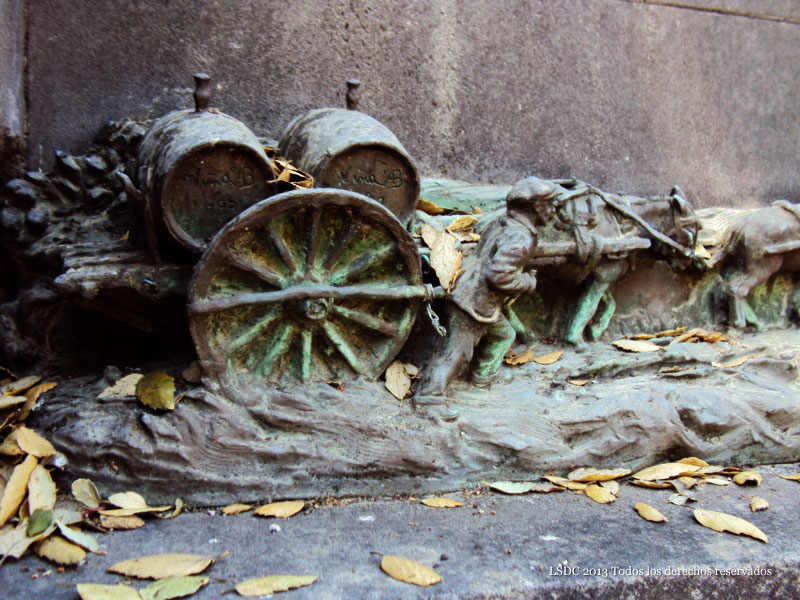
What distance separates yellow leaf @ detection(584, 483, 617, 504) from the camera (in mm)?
2264

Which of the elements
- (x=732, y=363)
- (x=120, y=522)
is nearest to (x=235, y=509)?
(x=120, y=522)

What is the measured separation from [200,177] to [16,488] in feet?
3.12

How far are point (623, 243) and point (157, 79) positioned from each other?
6.32 ft

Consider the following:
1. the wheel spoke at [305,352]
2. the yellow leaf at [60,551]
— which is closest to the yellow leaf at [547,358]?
the wheel spoke at [305,352]

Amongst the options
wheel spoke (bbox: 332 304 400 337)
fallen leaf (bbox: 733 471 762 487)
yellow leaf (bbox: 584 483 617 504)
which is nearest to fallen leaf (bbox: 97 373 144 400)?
wheel spoke (bbox: 332 304 400 337)

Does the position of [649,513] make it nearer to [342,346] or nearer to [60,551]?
[342,346]

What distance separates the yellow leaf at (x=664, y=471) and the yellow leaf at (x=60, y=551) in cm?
167

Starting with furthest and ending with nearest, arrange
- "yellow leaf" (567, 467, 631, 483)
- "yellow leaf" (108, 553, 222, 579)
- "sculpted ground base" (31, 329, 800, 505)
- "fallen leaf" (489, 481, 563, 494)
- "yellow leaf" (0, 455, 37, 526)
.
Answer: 1. "yellow leaf" (567, 467, 631, 483)
2. "fallen leaf" (489, 481, 563, 494)
3. "sculpted ground base" (31, 329, 800, 505)
4. "yellow leaf" (0, 455, 37, 526)
5. "yellow leaf" (108, 553, 222, 579)

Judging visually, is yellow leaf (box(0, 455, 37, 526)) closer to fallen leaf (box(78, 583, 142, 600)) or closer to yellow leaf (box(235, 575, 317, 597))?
fallen leaf (box(78, 583, 142, 600))

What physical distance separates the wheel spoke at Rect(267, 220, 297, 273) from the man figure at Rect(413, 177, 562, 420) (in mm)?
573

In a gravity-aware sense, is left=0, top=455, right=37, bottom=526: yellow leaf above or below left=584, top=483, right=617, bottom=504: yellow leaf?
above

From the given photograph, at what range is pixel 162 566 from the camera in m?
1.71

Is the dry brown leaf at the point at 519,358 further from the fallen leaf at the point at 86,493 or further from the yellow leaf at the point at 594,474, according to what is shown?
the fallen leaf at the point at 86,493

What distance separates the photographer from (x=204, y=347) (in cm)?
215
